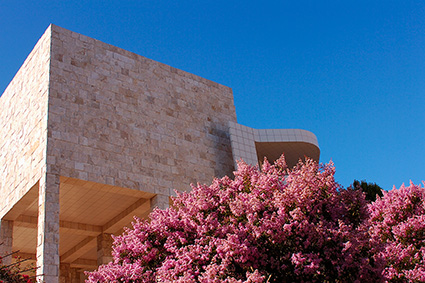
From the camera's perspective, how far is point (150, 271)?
12.2 meters

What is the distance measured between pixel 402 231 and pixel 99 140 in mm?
12715

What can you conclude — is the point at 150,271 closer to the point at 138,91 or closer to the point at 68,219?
the point at 138,91

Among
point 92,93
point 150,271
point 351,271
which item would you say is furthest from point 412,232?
point 92,93

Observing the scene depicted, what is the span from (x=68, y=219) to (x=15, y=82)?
24.4ft

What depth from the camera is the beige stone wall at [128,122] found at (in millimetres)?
19469

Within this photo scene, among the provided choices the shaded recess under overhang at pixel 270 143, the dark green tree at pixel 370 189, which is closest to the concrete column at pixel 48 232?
the shaded recess under overhang at pixel 270 143

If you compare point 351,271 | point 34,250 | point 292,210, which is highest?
point 34,250

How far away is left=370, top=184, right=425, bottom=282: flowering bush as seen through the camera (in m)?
11.1

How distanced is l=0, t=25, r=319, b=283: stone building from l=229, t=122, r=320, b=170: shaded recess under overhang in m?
0.06

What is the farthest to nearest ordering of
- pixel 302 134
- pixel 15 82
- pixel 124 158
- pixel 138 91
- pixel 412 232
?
pixel 302 134, pixel 15 82, pixel 138 91, pixel 124 158, pixel 412 232

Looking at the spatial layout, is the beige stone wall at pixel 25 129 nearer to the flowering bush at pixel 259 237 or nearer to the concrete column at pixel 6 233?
the concrete column at pixel 6 233

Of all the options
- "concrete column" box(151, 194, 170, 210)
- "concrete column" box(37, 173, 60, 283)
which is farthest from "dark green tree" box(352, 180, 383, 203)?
"concrete column" box(37, 173, 60, 283)

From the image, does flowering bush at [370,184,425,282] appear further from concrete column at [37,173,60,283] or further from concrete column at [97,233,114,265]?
concrete column at [97,233,114,265]

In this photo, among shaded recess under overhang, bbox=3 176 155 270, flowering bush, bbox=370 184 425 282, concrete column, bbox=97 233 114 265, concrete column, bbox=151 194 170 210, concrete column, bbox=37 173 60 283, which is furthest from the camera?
concrete column, bbox=97 233 114 265
